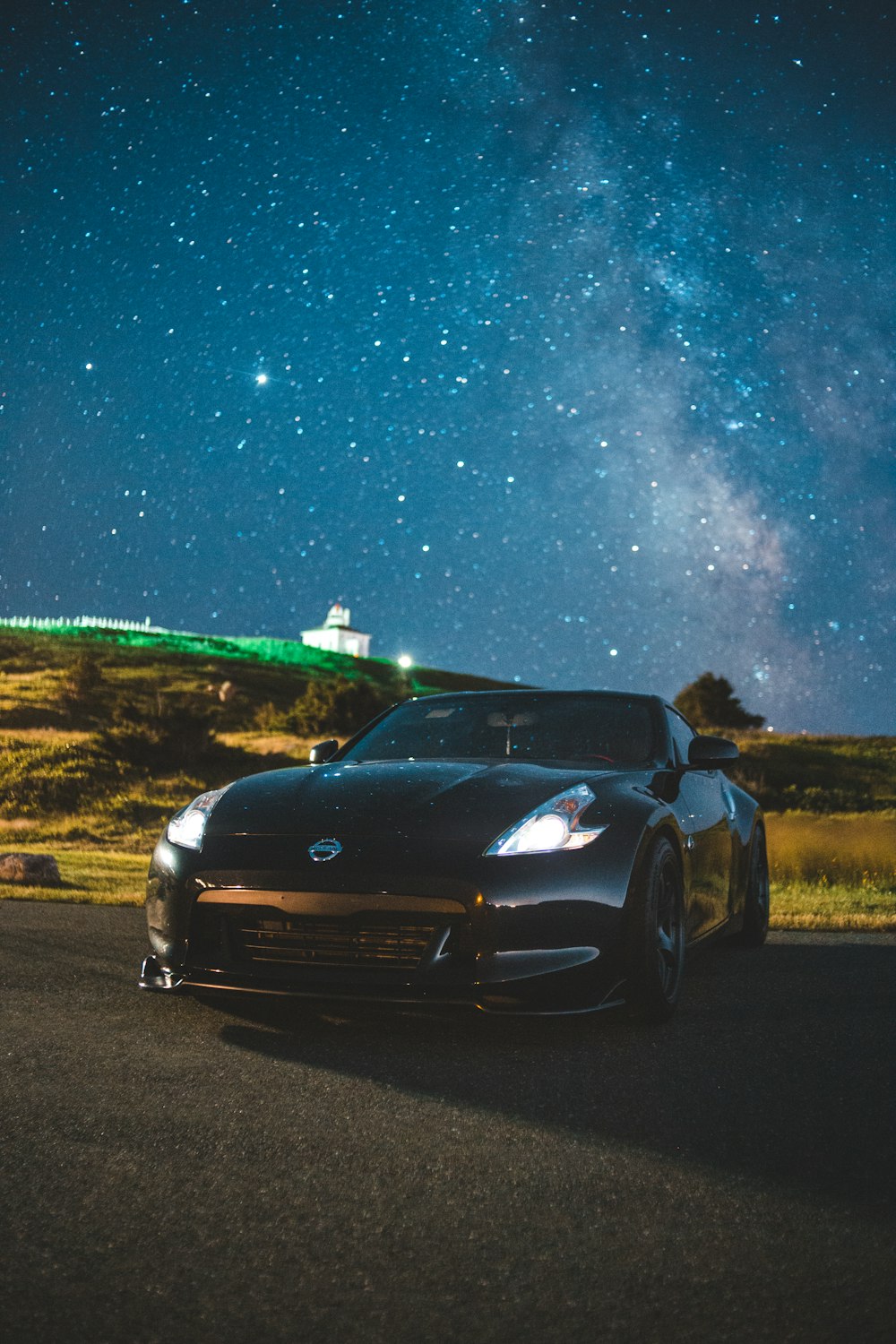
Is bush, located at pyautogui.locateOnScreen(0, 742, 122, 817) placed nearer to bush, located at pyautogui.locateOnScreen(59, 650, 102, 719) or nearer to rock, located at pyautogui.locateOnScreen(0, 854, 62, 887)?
bush, located at pyautogui.locateOnScreen(59, 650, 102, 719)

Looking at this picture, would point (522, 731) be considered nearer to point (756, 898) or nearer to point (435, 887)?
point (435, 887)

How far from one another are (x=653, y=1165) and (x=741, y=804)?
13.8ft

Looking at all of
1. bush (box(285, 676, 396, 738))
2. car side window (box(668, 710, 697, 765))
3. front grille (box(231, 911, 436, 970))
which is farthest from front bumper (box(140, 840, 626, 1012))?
bush (box(285, 676, 396, 738))

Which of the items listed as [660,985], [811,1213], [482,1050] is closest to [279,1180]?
[811,1213]

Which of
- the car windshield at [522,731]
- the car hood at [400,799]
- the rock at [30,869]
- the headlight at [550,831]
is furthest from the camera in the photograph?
the rock at [30,869]

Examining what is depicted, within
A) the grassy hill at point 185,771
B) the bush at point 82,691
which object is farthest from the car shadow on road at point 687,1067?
the bush at point 82,691

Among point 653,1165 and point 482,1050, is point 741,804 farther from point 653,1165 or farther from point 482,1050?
point 653,1165

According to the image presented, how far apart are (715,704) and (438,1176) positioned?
57.5 metres

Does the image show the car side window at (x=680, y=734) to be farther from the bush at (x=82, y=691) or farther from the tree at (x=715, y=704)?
the tree at (x=715, y=704)

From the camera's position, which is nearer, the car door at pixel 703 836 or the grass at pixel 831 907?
the car door at pixel 703 836

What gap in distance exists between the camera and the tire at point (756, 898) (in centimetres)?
684

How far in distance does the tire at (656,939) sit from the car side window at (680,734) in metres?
1.06

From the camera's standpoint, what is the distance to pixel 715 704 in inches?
2308

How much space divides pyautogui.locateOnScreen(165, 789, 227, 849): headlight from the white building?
124821 millimetres
